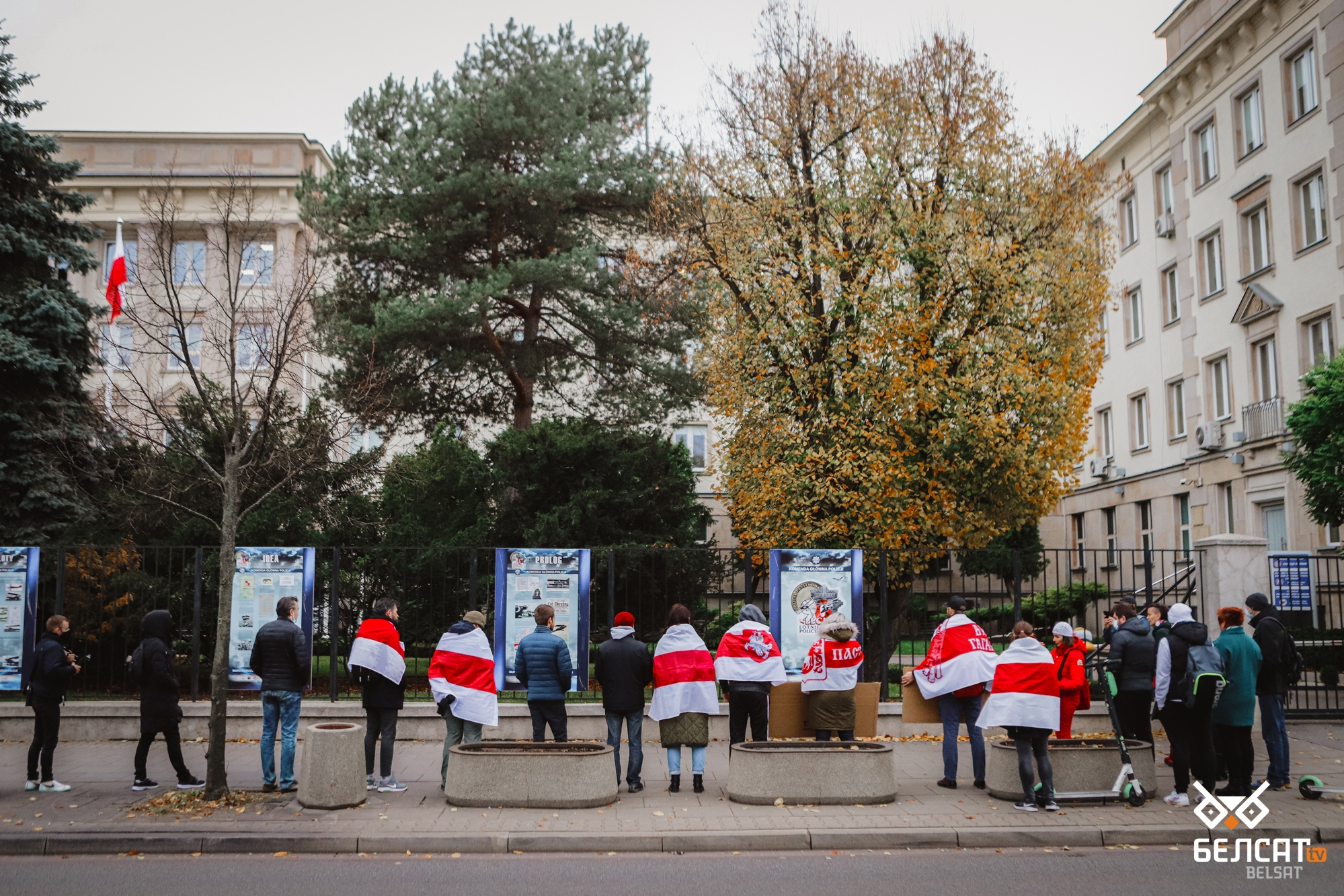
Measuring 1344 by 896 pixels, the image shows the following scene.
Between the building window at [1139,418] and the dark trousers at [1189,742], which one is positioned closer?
the dark trousers at [1189,742]

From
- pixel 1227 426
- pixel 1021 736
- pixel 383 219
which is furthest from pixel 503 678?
pixel 1227 426

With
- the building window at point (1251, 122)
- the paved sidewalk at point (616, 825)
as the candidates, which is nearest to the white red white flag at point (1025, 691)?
the paved sidewalk at point (616, 825)

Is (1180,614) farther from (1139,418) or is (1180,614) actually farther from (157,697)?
(1139,418)

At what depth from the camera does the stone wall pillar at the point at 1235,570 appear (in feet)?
46.6

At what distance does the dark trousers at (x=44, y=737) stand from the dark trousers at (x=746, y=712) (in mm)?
6664

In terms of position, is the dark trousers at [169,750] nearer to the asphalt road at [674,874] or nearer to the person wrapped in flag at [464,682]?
the asphalt road at [674,874]

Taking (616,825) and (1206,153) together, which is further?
(1206,153)

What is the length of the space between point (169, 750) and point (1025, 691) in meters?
8.14

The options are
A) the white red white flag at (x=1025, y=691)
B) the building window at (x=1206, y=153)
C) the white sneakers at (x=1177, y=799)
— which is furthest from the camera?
the building window at (x=1206, y=153)

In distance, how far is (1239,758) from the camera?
10.2 metres

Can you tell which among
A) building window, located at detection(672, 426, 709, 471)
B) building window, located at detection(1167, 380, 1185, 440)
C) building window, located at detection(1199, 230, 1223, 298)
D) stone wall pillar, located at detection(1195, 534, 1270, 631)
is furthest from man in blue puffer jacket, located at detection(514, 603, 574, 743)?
building window, located at detection(672, 426, 709, 471)

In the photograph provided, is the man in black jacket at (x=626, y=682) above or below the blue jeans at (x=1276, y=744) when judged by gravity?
above

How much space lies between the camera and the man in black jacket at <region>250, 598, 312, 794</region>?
1020cm

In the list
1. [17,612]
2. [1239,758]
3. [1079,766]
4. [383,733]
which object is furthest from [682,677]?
[17,612]
